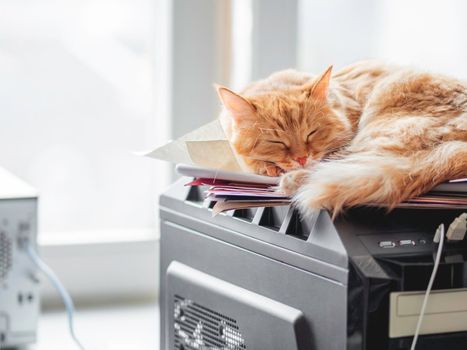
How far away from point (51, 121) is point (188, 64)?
0.29 m

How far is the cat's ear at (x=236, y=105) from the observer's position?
3.10 ft

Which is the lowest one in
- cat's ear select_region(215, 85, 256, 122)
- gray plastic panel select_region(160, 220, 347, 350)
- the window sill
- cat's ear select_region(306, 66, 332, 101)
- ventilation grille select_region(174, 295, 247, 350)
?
Result: the window sill

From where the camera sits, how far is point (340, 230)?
2.30ft

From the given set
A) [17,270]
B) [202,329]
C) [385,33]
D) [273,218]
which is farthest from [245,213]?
[385,33]

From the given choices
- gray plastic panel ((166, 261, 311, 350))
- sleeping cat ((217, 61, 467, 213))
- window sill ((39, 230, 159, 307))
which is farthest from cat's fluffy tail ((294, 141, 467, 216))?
window sill ((39, 230, 159, 307))

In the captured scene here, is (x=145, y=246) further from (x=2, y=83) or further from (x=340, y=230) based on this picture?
(x=340, y=230)

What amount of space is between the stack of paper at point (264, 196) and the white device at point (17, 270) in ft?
1.32

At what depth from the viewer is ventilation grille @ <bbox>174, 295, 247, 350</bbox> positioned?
0.86 metres

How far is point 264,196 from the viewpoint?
0.80m

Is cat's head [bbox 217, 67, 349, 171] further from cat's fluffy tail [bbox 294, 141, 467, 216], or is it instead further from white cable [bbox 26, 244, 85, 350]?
white cable [bbox 26, 244, 85, 350]

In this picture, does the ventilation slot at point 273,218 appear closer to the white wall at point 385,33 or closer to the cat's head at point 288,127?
the cat's head at point 288,127

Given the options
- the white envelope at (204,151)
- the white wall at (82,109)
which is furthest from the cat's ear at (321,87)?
the white wall at (82,109)

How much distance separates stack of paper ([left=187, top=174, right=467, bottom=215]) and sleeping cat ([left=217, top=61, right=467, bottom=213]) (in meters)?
0.01

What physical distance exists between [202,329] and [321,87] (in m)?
0.33
